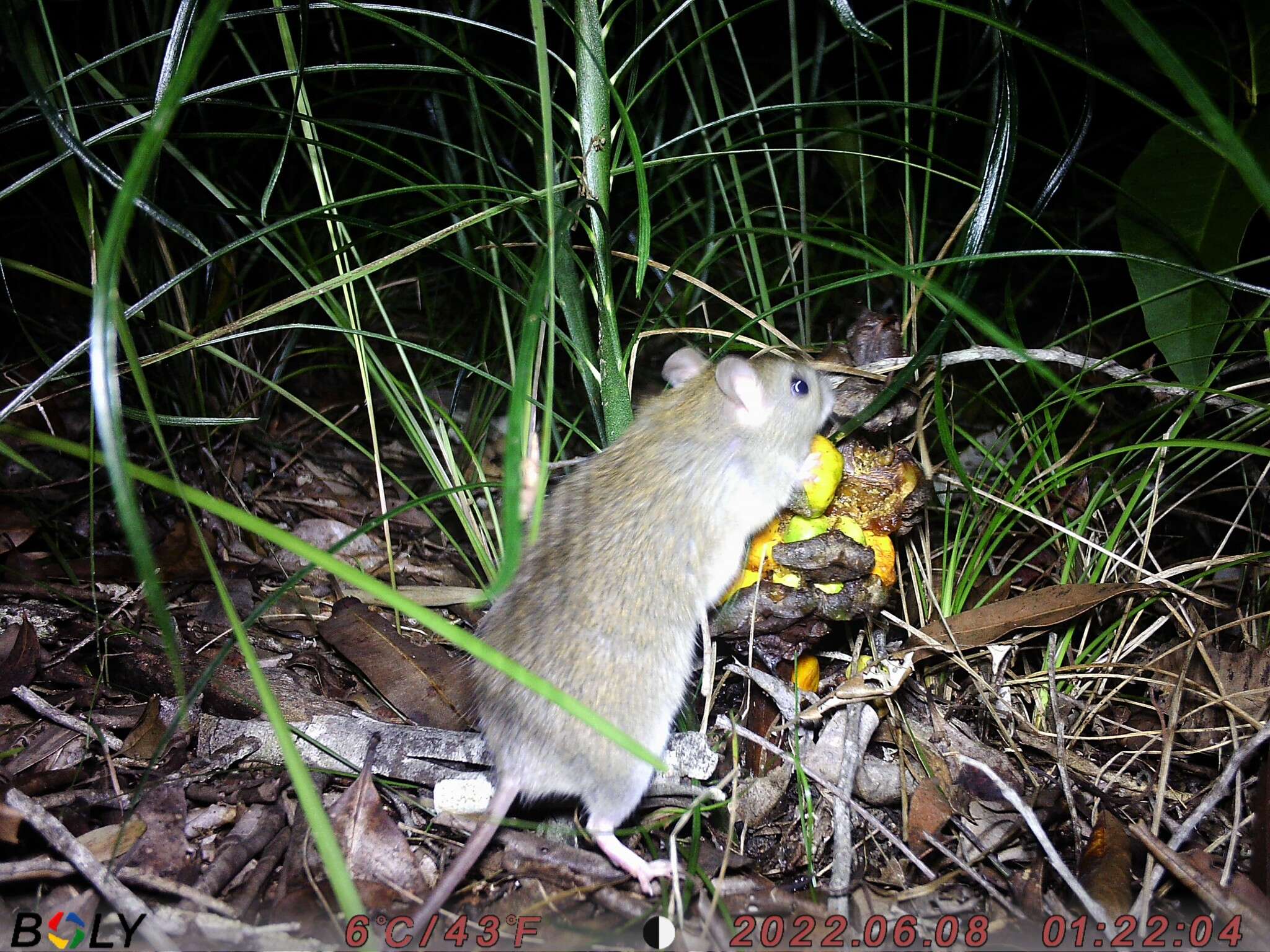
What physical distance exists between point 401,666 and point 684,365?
1467 mm

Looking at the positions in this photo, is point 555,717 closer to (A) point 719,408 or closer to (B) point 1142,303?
(A) point 719,408

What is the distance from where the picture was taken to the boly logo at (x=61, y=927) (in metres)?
2.00

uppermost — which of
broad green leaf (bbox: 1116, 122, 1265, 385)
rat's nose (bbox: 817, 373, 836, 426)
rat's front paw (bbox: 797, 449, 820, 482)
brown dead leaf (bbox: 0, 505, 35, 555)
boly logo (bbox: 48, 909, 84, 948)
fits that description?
broad green leaf (bbox: 1116, 122, 1265, 385)

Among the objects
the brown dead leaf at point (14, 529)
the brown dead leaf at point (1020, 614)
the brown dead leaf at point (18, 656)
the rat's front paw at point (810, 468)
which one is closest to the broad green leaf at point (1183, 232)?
the brown dead leaf at point (1020, 614)

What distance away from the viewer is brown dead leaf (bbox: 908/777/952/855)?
244cm

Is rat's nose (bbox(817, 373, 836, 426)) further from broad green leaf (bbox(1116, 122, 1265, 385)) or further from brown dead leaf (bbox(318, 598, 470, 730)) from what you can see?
brown dead leaf (bbox(318, 598, 470, 730))

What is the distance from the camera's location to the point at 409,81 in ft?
14.1

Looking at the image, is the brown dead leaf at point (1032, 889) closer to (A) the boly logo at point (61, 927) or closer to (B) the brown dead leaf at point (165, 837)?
(B) the brown dead leaf at point (165, 837)

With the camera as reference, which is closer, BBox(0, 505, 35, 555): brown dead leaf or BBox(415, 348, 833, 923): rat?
BBox(415, 348, 833, 923): rat

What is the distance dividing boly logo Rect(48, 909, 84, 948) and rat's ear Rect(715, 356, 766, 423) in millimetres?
2182

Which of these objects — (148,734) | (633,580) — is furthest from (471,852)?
(148,734)

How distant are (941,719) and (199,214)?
13.4 feet

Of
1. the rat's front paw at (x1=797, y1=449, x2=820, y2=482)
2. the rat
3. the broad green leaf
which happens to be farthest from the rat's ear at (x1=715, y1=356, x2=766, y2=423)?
the broad green leaf

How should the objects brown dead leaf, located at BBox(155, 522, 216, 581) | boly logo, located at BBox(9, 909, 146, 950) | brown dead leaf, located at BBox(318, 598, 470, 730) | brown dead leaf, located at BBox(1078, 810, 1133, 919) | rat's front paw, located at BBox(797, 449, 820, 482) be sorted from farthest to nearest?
brown dead leaf, located at BBox(155, 522, 216, 581) → brown dead leaf, located at BBox(318, 598, 470, 730) → rat's front paw, located at BBox(797, 449, 820, 482) → brown dead leaf, located at BBox(1078, 810, 1133, 919) → boly logo, located at BBox(9, 909, 146, 950)
